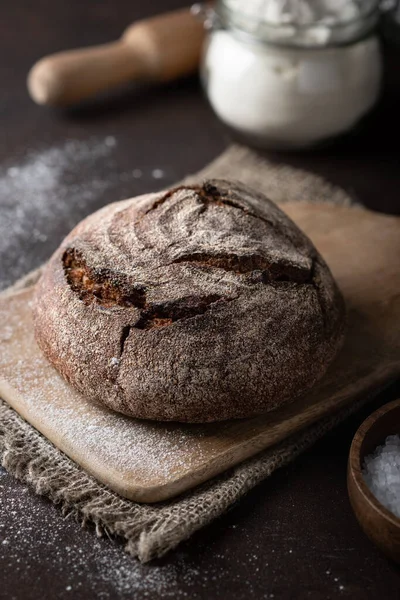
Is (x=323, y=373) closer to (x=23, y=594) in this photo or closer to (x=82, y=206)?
(x=23, y=594)

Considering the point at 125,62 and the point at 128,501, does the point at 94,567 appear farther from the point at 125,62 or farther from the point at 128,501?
the point at 125,62

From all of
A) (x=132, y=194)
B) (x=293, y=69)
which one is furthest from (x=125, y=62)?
(x=293, y=69)

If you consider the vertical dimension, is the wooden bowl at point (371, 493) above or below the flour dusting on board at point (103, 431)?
below

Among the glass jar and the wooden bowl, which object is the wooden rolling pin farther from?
the wooden bowl

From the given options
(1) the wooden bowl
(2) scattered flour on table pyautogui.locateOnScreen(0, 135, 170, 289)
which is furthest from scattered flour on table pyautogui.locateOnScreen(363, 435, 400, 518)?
(2) scattered flour on table pyautogui.locateOnScreen(0, 135, 170, 289)

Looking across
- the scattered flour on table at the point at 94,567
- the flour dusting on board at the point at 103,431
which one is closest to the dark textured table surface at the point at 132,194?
the scattered flour on table at the point at 94,567

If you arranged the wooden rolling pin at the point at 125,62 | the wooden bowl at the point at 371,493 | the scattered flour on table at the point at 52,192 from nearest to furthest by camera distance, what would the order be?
the wooden bowl at the point at 371,493, the scattered flour on table at the point at 52,192, the wooden rolling pin at the point at 125,62

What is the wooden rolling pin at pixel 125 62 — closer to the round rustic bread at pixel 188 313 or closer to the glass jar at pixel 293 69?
the glass jar at pixel 293 69
